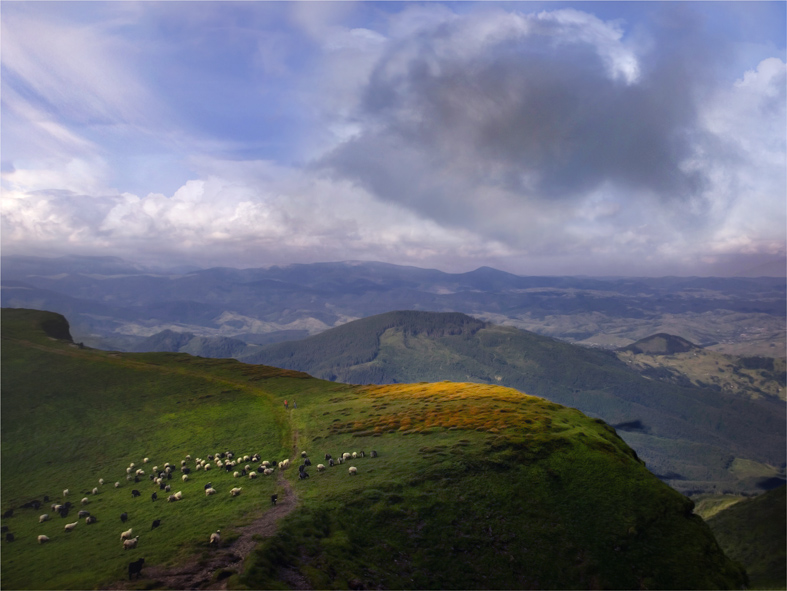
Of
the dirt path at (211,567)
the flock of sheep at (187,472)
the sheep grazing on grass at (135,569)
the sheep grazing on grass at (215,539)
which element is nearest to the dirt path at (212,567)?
the dirt path at (211,567)

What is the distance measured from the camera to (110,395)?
4284 inches

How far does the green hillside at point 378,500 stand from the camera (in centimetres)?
3953

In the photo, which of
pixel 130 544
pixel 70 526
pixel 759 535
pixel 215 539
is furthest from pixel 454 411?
pixel 759 535

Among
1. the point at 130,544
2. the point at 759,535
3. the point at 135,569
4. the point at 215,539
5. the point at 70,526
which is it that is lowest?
the point at 759,535

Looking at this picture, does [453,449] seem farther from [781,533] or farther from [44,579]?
[781,533]

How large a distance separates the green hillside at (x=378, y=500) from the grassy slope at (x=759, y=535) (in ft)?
401

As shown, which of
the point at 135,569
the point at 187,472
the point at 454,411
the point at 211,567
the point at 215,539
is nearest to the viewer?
the point at 135,569

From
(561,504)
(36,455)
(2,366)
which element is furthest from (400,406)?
(2,366)

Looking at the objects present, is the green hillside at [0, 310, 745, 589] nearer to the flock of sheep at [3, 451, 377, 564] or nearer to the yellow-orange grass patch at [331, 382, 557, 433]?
the yellow-orange grass patch at [331, 382, 557, 433]

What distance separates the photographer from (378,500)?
162 ft

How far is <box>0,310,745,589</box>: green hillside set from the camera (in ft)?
130

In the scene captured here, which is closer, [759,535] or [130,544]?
[130,544]

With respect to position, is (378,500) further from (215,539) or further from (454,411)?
(454,411)

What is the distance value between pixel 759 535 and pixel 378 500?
20972 centimetres
